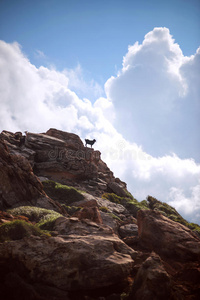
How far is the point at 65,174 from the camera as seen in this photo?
3509 cm

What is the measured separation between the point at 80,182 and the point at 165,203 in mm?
20522

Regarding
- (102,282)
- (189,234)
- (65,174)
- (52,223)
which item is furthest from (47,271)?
(65,174)

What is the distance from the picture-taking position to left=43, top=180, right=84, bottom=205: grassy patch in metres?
24.1

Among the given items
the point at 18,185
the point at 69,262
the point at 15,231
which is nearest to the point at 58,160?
the point at 18,185

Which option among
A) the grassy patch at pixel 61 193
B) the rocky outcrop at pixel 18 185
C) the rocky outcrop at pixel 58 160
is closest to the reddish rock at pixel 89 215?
the rocky outcrop at pixel 18 185

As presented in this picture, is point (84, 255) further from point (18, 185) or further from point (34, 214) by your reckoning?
point (18, 185)

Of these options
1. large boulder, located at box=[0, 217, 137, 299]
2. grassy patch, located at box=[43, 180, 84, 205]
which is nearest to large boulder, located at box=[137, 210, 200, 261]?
large boulder, located at box=[0, 217, 137, 299]

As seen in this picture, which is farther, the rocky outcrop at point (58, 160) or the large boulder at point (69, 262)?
the rocky outcrop at point (58, 160)

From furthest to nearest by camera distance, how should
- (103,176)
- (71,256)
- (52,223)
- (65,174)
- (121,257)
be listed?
(103,176) → (65,174) → (52,223) → (121,257) → (71,256)

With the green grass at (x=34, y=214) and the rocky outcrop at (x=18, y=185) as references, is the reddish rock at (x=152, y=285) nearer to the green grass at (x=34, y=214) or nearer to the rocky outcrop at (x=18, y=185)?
the green grass at (x=34, y=214)

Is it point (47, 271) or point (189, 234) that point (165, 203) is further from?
point (47, 271)

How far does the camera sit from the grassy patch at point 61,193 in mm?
24123

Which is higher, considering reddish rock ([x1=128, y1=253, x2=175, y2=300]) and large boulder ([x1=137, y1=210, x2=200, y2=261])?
large boulder ([x1=137, y1=210, x2=200, y2=261])

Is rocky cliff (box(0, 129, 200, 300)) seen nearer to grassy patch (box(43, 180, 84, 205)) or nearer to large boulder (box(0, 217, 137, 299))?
large boulder (box(0, 217, 137, 299))
